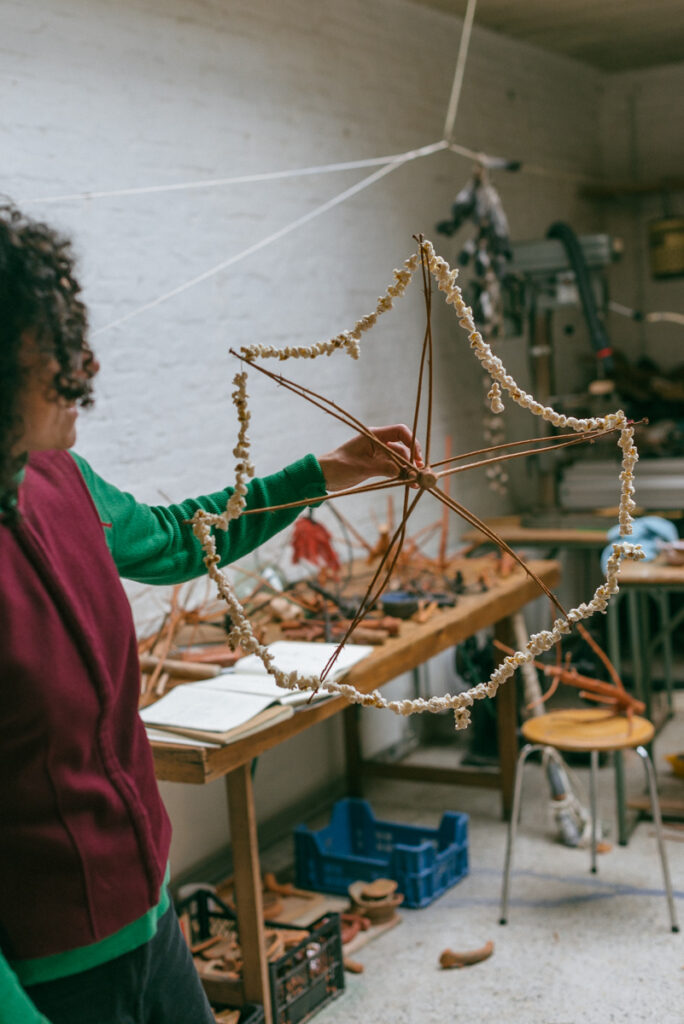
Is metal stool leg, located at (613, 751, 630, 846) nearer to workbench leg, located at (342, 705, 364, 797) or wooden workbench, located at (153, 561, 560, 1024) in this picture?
wooden workbench, located at (153, 561, 560, 1024)

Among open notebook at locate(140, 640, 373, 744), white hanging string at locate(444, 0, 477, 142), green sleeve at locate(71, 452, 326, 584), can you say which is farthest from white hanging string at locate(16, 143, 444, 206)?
green sleeve at locate(71, 452, 326, 584)

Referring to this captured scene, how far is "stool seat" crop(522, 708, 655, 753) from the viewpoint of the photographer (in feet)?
10.8

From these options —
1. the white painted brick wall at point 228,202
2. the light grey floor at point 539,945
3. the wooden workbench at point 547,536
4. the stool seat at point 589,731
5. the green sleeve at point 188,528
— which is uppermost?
the white painted brick wall at point 228,202

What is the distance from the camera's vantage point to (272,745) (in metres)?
2.62

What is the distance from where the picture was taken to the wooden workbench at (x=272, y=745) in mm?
2469

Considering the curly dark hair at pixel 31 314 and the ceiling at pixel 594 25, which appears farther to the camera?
the ceiling at pixel 594 25

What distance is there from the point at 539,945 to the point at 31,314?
2725 mm

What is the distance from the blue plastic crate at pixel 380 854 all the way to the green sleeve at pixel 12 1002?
7.72 ft

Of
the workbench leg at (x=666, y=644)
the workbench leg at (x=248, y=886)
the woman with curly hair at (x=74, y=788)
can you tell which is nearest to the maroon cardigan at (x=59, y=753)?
the woman with curly hair at (x=74, y=788)

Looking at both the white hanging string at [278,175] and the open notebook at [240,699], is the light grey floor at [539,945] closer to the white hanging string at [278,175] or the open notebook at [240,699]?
the open notebook at [240,699]


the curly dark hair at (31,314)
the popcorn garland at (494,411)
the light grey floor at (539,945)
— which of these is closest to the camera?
the curly dark hair at (31,314)

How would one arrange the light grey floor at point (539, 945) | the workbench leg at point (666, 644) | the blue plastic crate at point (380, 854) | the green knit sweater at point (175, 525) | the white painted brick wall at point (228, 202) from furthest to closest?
the workbench leg at point (666, 644)
the blue plastic crate at point (380, 854)
the white painted brick wall at point (228, 202)
the light grey floor at point (539, 945)
the green knit sweater at point (175, 525)

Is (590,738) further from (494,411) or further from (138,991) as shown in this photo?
(494,411)

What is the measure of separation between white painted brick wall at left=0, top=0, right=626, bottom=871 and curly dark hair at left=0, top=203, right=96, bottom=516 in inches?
78.2
